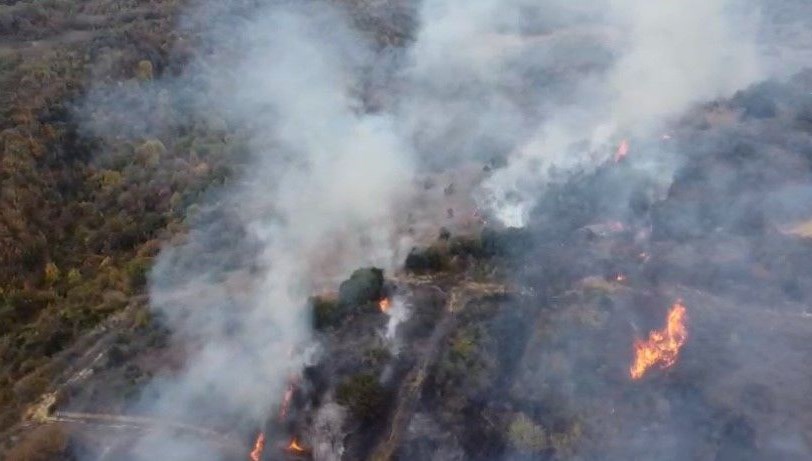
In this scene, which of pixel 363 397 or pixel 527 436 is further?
pixel 363 397

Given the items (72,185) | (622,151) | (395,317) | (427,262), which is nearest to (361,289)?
(395,317)

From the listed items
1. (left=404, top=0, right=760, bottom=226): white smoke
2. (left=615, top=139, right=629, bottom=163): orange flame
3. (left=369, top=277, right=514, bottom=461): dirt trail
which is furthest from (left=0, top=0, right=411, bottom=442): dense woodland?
(left=615, top=139, right=629, bottom=163): orange flame

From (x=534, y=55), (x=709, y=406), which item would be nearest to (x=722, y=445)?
(x=709, y=406)

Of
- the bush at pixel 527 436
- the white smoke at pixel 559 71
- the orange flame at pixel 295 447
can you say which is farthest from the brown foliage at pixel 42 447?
the white smoke at pixel 559 71

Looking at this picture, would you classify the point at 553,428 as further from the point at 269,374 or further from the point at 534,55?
the point at 534,55

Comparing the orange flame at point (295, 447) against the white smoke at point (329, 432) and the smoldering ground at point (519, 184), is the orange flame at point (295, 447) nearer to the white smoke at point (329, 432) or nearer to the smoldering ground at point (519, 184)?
the white smoke at point (329, 432)

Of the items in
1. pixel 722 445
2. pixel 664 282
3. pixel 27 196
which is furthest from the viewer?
pixel 27 196

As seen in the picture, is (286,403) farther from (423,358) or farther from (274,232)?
(274,232)
